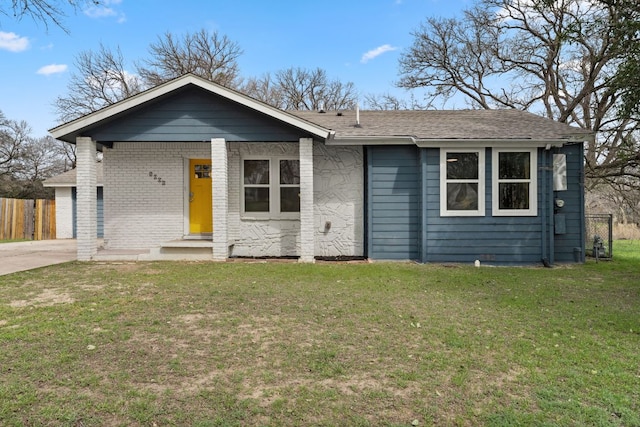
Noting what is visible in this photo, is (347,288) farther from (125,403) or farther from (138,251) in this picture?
(138,251)

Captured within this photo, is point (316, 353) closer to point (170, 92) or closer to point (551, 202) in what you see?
point (170, 92)

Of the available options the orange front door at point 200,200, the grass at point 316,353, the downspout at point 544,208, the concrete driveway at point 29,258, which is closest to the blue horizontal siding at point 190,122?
the orange front door at point 200,200

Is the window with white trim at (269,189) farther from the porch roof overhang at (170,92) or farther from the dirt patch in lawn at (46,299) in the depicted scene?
the dirt patch in lawn at (46,299)

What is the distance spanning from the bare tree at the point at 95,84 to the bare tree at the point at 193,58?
1318mm

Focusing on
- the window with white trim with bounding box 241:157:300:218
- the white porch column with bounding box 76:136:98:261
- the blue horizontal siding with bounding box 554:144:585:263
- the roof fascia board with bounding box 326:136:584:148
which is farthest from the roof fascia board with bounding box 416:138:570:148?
the white porch column with bounding box 76:136:98:261

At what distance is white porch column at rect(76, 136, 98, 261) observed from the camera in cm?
862

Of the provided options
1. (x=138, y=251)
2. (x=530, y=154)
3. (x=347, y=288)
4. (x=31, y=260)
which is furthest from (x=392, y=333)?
(x=31, y=260)

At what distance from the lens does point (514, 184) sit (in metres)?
8.67

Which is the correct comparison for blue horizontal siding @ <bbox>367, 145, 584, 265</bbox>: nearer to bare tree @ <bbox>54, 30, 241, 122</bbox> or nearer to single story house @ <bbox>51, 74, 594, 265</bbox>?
single story house @ <bbox>51, 74, 594, 265</bbox>

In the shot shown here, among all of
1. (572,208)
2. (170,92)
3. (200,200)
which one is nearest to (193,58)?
(200,200)

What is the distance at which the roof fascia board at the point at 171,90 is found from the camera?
810 cm

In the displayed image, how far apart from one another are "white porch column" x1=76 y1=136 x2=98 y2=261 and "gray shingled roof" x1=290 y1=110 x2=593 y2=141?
5.13m

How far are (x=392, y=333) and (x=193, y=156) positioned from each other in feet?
25.6

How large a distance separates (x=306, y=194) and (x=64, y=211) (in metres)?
12.0
